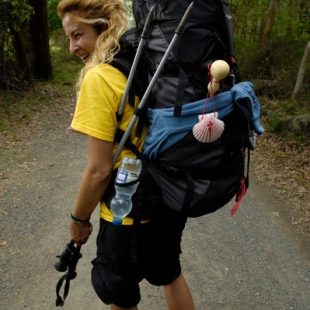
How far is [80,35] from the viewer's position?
185cm

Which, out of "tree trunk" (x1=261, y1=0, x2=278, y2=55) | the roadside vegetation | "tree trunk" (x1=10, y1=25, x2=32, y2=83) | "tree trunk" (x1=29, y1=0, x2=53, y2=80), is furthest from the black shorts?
"tree trunk" (x1=29, y1=0, x2=53, y2=80)

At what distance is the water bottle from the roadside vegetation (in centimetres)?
309

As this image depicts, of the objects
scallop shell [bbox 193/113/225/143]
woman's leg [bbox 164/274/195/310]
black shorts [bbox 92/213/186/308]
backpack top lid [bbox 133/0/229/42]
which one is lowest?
woman's leg [bbox 164/274/195/310]

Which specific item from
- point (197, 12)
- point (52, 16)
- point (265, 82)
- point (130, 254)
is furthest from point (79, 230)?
point (52, 16)

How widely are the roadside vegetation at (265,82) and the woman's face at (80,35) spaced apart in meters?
3.40

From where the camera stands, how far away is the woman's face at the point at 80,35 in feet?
5.97

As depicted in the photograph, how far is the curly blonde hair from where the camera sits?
5.83 feet

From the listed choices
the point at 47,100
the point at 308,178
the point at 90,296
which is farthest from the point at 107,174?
the point at 47,100

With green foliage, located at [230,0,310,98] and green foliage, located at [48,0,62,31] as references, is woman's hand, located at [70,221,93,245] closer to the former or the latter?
green foliage, located at [230,0,310,98]

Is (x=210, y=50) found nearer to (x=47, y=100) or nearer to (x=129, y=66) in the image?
(x=129, y=66)

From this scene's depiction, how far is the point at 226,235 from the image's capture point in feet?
13.7

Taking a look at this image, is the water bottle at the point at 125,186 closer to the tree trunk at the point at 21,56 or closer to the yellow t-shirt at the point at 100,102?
the yellow t-shirt at the point at 100,102

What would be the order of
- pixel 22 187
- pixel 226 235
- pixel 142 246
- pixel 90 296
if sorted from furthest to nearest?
pixel 22 187 → pixel 226 235 → pixel 90 296 → pixel 142 246

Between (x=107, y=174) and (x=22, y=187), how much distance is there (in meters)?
3.54
